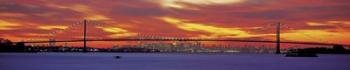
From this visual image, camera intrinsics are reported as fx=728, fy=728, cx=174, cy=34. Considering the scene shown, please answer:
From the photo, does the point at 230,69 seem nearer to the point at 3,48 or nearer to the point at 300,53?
the point at 300,53

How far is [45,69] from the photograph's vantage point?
64.3m

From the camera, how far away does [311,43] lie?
392 ft

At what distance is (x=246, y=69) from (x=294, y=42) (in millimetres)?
54370

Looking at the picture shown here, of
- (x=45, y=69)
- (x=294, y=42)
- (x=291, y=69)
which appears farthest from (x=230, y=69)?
(x=294, y=42)

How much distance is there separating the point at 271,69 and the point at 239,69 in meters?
2.93

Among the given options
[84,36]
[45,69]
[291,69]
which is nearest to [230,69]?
[291,69]

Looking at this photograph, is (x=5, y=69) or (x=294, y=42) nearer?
(x=5, y=69)

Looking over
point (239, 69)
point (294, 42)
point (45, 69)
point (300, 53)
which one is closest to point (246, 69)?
point (239, 69)

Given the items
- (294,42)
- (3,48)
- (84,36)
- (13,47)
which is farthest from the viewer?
(13,47)

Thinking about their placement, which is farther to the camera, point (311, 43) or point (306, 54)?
point (306, 54)

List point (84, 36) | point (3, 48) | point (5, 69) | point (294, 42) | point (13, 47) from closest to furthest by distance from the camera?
point (5, 69), point (294, 42), point (84, 36), point (3, 48), point (13, 47)

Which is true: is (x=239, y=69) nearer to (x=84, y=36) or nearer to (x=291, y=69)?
(x=291, y=69)

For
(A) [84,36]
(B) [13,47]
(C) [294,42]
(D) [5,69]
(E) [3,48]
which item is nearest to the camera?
(D) [5,69]

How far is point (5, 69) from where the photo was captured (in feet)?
207
